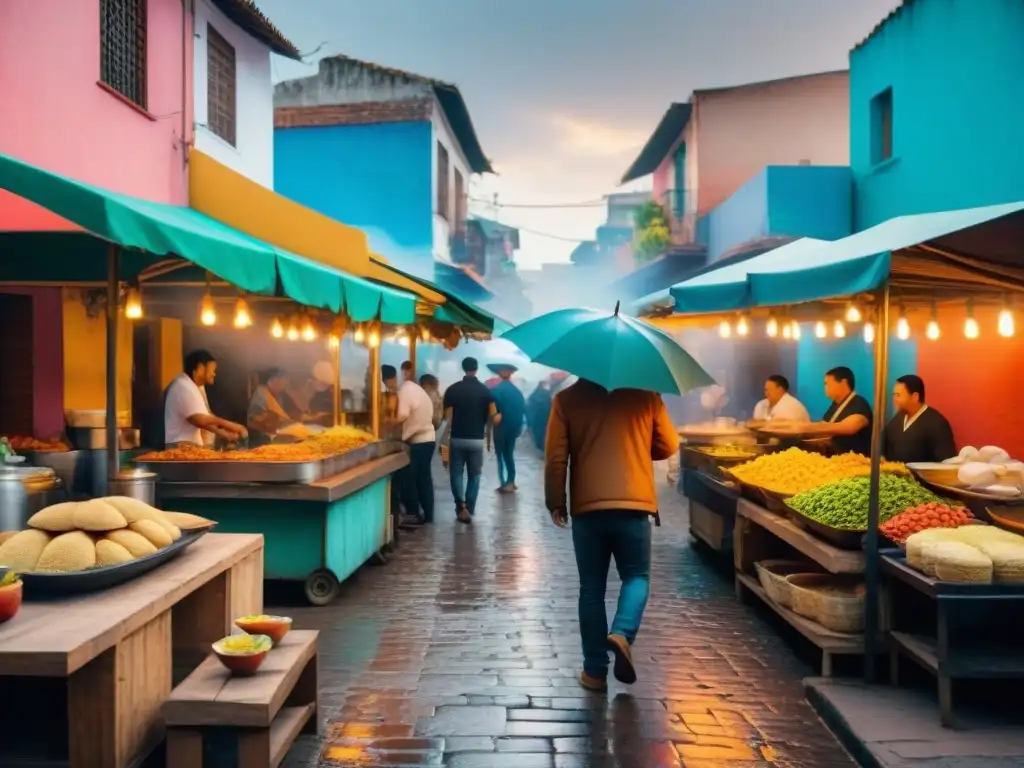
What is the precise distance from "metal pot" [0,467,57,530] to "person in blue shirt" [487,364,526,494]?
10064 millimetres

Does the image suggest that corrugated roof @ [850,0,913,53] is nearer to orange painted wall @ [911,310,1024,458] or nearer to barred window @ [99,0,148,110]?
orange painted wall @ [911,310,1024,458]

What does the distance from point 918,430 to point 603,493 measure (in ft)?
13.7

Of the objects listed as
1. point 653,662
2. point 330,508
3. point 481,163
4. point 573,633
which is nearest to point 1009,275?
point 653,662

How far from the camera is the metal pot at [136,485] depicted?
6.35 m

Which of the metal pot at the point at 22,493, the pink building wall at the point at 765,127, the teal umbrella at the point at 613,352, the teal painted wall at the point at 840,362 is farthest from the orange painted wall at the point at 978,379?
the pink building wall at the point at 765,127

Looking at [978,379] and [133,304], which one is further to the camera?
[978,379]

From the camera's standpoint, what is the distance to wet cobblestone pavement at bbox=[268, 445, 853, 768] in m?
4.71

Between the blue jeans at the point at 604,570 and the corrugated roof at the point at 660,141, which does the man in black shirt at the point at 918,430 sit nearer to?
the blue jeans at the point at 604,570

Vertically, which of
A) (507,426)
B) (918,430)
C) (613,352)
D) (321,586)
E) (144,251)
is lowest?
(321,586)

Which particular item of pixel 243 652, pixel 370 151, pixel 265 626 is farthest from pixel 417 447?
pixel 370 151

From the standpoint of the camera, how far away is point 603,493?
5.48 meters

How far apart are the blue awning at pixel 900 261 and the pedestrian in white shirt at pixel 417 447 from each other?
5.49 meters

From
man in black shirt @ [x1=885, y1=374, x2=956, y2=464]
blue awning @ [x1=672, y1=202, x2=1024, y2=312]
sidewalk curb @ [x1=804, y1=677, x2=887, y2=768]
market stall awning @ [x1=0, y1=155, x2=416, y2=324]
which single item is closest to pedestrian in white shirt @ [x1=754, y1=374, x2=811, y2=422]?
man in black shirt @ [x1=885, y1=374, x2=956, y2=464]

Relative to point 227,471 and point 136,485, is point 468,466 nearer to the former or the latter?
point 227,471
